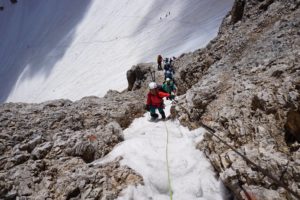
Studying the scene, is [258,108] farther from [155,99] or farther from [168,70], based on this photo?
[168,70]

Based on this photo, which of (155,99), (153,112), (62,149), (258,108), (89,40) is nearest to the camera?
(258,108)

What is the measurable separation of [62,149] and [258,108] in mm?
4738

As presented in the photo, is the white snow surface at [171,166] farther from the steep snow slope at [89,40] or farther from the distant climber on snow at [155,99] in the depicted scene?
the steep snow slope at [89,40]

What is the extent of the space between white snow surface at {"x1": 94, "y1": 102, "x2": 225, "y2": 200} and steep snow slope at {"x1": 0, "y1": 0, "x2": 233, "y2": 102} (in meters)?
21.3

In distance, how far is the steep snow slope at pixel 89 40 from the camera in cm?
3209

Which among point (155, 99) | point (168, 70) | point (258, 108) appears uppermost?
point (168, 70)

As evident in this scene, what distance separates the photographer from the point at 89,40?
129 feet

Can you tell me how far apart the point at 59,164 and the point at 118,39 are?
30.2 m

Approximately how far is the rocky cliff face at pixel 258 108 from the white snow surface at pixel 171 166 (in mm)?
289

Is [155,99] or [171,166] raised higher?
[155,99]

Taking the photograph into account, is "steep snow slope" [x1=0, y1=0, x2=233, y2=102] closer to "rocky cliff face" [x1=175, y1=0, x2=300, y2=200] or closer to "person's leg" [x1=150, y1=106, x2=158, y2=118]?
"person's leg" [x1=150, y1=106, x2=158, y2=118]

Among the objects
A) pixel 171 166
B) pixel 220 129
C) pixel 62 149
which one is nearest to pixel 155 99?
pixel 62 149

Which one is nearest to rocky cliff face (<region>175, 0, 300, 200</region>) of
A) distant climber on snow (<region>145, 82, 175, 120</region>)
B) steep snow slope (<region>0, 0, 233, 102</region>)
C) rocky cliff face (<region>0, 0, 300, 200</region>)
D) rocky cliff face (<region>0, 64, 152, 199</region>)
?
rocky cliff face (<region>0, 0, 300, 200</region>)

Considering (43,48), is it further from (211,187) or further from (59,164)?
(211,187)
